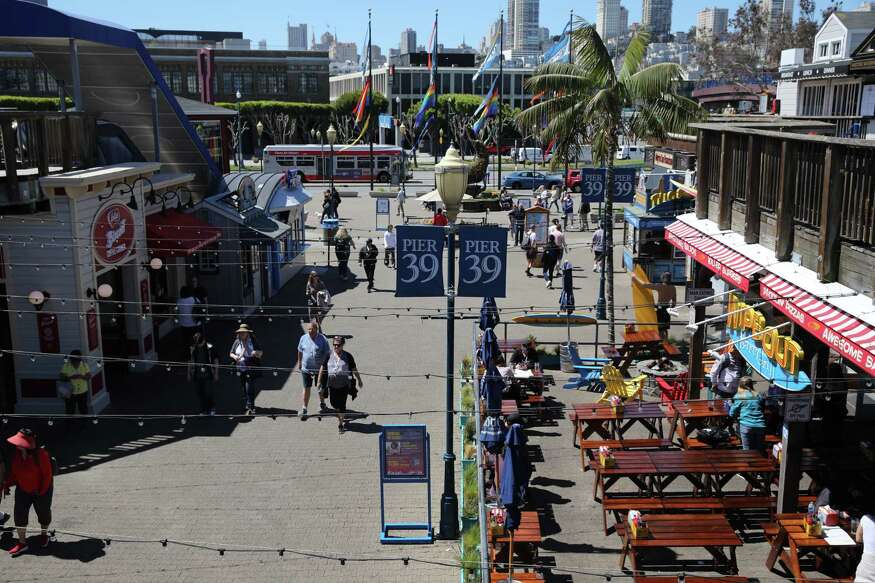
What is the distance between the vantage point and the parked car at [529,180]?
53.8 meters

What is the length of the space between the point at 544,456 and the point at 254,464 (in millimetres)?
4557

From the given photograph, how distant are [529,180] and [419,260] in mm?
43937

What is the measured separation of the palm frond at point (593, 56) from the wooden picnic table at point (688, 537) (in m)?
11.4

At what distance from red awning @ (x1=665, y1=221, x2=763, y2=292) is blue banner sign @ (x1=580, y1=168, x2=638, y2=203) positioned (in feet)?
25.2

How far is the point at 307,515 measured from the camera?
12016 millimetres

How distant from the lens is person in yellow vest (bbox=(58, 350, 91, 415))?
14789 millimetres

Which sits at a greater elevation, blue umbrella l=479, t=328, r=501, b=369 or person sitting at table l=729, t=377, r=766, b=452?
blue umbrella l=479, t=328, r=501, b=369

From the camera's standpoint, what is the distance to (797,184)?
1083cm

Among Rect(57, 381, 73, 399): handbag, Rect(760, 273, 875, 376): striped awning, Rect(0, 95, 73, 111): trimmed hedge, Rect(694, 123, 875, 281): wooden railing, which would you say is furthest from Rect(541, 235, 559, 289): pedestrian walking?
Rect(0, 95, 73, 111): trimmed hedge

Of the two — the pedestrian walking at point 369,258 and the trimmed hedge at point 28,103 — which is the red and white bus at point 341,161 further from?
the pedestrian walking at point 369,258

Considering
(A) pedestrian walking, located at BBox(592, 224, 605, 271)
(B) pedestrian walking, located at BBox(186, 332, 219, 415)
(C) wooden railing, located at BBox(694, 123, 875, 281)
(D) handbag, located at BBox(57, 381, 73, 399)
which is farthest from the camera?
(A) pedestrian walking, located at BBox(592, 224, 605, 271)

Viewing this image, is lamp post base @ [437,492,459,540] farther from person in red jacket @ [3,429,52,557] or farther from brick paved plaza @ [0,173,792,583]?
person in red jacket @ [3,429,52,557]

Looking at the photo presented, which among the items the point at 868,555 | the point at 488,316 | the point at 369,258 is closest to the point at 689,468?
the point at 868,555

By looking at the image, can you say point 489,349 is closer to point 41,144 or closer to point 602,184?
point 41,144
